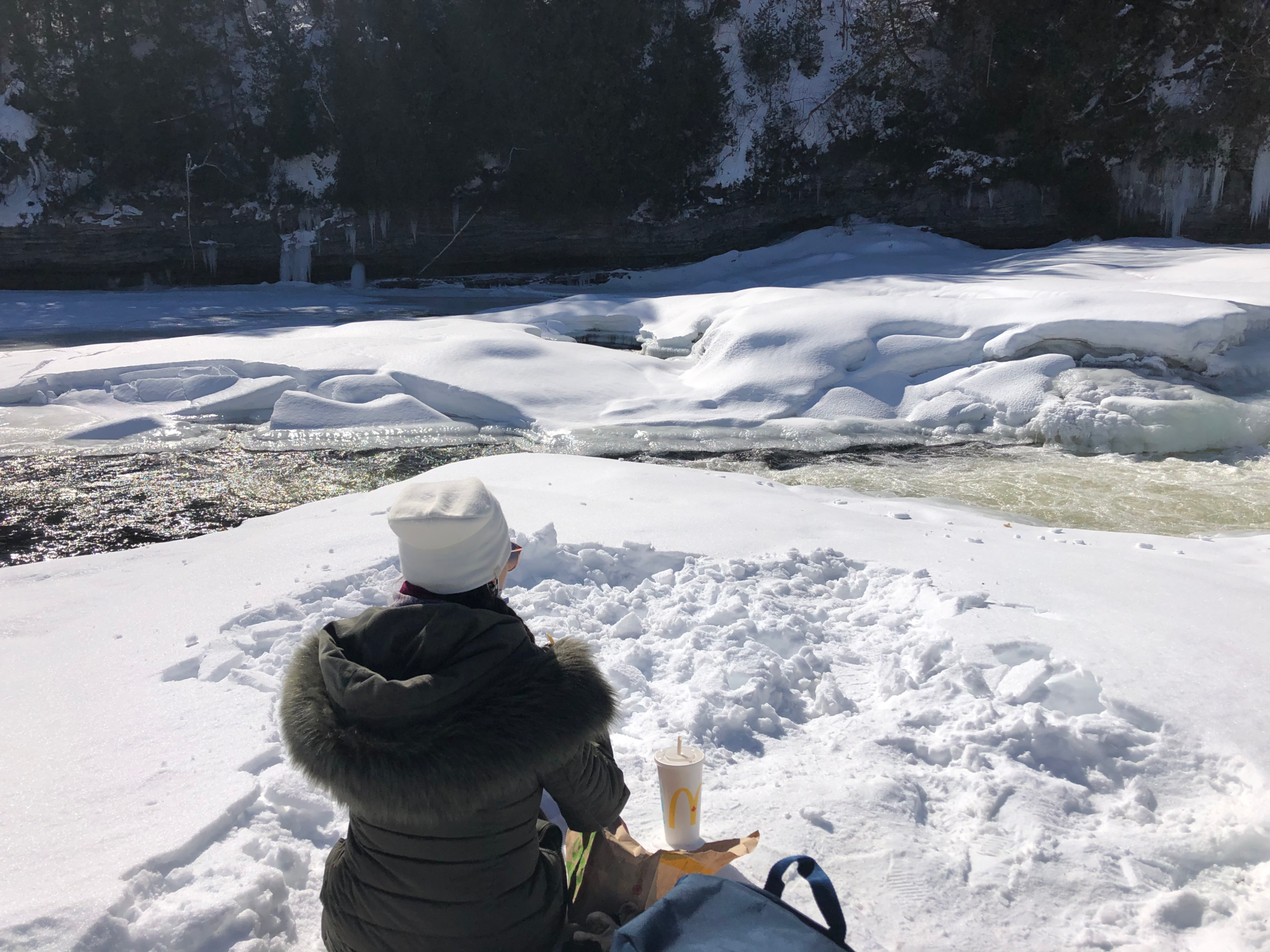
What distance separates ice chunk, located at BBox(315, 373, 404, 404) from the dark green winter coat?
23.6 ft

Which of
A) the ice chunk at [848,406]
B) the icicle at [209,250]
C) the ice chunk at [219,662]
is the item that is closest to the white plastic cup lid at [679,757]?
the ice chunk at [219,662]

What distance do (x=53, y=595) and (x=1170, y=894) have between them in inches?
177

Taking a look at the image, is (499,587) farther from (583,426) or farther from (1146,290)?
(1146,290)

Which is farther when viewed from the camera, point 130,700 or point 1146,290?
point 1146,290

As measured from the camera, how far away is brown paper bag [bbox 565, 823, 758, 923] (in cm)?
192

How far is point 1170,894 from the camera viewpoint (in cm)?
205

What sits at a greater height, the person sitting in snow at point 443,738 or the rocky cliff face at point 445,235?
the rocky cliff face at point 445,235

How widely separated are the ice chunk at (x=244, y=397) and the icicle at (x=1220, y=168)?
1538 centimetres

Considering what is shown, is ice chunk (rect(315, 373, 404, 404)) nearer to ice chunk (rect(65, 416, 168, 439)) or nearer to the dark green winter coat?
ice chunk (rect(65, 416, 168, 439))

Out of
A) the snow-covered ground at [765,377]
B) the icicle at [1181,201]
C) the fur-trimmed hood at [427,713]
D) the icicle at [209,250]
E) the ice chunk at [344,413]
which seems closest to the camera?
the fur-trimmed hood at [427,713]

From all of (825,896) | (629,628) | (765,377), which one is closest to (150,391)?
(765,377)

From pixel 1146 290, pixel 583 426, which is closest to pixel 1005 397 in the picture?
pixel 1146 290

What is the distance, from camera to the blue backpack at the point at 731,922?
4.98ft

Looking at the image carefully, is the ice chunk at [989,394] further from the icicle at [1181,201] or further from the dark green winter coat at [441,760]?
the icicle at [1181,201]
